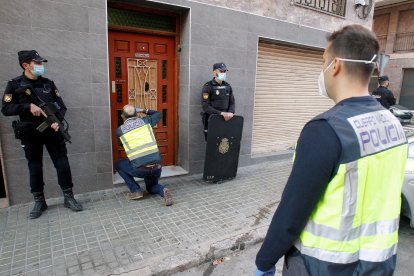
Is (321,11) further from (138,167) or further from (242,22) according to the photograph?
(138,167)

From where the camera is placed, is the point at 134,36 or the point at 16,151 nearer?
the point at 16,151

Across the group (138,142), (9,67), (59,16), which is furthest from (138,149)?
(59,16)

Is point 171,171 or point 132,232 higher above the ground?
point 171,171

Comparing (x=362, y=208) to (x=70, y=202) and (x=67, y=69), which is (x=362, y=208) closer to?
(x=70, y=202)

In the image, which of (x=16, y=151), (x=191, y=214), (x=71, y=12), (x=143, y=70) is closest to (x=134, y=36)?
(x=143, y=70)

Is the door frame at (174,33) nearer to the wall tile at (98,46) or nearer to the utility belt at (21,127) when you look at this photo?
the wall tile at (98,46)

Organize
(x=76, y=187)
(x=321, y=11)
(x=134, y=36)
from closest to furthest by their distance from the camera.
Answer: (x=76, y=187) < (x=134, y=36) < (x=321, y=11)

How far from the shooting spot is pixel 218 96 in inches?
203

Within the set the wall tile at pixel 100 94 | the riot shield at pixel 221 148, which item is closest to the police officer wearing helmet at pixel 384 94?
the riot shield at pixel 221 148

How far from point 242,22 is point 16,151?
178 inches

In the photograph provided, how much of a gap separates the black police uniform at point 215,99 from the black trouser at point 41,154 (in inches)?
94.1

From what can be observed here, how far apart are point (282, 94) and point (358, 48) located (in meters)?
5.82

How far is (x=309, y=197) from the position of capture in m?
1.21

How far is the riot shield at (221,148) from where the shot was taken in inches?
196
